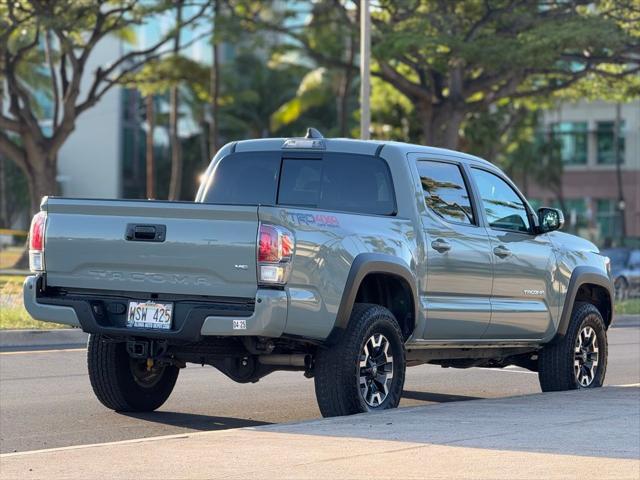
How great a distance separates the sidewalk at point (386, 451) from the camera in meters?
7.27

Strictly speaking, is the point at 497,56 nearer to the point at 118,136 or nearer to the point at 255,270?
the point at 255,270

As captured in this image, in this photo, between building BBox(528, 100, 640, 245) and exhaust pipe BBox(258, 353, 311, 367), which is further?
building BBox(528, 100, 640, 245)

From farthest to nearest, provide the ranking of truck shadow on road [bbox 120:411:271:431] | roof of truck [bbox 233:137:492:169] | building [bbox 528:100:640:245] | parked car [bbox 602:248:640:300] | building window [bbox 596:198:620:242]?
building window [bbox 596:198:620:242] → building [bbox 528:100:640:245] → parked car [bbox 602:248:640:300] → roof of truck [bbox 233:137:492:169] → truck shadow on road [bbox 120:411:271:431]

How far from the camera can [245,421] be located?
10.5 m

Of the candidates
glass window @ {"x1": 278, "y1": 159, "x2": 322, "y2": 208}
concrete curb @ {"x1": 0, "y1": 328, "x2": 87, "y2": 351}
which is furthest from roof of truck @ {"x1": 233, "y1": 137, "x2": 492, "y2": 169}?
concrete curb @ {"x1": 0, "y1": 328, "x2": 87, "y2": 351}

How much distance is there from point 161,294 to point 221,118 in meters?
62.8

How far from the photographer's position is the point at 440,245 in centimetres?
1042

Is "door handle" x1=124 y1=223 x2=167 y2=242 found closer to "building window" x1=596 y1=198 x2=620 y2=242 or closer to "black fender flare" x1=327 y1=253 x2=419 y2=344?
"black fender flare" x1=327 y1=253 x2=419 y2=344

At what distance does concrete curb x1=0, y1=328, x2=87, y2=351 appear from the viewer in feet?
55.3

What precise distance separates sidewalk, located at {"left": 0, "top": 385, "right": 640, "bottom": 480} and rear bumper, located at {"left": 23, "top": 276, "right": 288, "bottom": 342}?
677 mm

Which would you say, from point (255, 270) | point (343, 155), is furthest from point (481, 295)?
point (255, 270)

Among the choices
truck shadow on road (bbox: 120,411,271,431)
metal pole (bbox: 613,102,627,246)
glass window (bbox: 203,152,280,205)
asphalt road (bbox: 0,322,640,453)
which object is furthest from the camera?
metal pole (bbox: 613,102,627,246)

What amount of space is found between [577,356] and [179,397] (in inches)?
141

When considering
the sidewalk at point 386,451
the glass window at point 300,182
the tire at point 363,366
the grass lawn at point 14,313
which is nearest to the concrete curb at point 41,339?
the grass lawn at point 14,313
